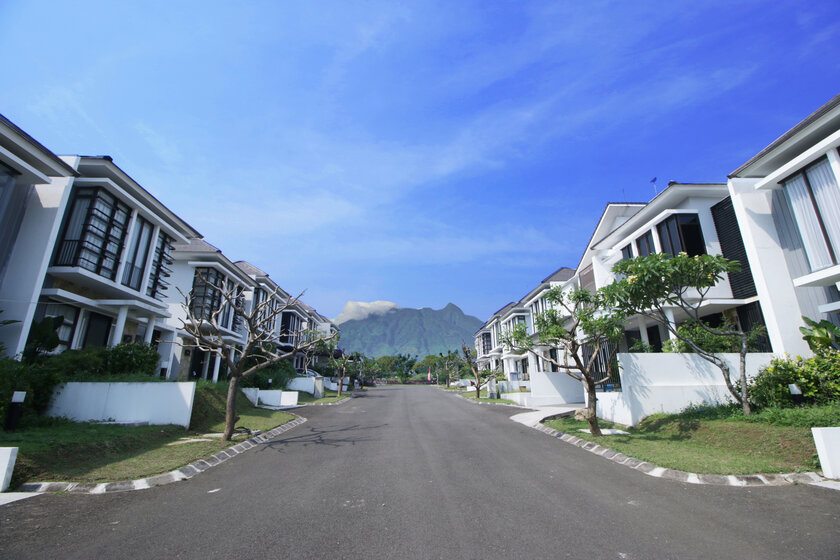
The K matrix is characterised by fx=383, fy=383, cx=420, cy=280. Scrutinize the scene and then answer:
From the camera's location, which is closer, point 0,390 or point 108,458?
point 108,458

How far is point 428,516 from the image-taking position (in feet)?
18.3

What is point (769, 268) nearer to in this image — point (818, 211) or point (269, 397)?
point (818, 211)

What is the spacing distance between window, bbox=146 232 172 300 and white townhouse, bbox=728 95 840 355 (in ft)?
85.3

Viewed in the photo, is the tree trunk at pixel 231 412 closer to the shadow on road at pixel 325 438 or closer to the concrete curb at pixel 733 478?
the shadow on road at pixel 325 438

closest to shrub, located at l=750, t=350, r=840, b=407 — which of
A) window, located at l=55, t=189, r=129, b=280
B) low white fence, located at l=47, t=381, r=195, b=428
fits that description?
low white fence, located at l=47, t=381, r=195, b=428

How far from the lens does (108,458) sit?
28.0ft

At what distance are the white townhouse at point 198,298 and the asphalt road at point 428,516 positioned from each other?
56.0ft

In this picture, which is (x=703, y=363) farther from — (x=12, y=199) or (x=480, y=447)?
(x=12, y=199)

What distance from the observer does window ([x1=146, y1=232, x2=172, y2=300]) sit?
1966 cm

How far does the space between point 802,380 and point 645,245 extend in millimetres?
9448

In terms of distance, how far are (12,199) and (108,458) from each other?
11.6m

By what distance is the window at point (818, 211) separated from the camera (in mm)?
11391

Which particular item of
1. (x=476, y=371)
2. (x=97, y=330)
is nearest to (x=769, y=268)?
(x=476, y=371)

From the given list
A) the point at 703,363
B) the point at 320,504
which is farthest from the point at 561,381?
the point at 320,504
